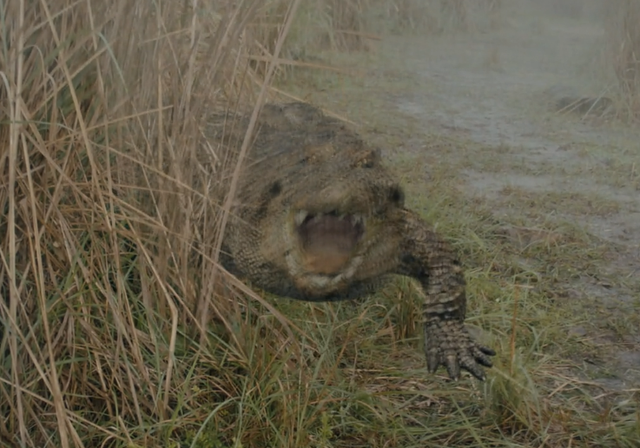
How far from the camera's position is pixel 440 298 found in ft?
4.83

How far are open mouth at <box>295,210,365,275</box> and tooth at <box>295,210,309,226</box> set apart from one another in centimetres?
1

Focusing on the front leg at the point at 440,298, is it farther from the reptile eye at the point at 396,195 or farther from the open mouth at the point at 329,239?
the open mouth at the point at 329,239

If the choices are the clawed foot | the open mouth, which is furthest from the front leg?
the open mouth

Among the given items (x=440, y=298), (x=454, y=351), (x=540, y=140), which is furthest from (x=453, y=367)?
(x=540, y=140)

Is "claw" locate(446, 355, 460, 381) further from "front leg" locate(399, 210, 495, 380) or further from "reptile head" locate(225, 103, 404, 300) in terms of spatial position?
"reptile head" locate(225, 103, 404, 300)

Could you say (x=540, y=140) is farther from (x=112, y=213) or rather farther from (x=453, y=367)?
(x=112, y=213)

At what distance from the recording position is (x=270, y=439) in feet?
4.05

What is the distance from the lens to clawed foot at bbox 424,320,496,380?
1369 mm

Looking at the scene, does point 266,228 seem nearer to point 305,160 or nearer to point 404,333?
point 305,160

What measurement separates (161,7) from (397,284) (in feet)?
2.11

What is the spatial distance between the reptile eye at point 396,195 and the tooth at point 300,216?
0.16 m

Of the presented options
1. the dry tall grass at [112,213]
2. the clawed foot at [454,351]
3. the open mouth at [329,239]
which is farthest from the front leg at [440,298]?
the dry tall grass at [112,213]

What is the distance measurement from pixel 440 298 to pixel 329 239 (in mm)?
251

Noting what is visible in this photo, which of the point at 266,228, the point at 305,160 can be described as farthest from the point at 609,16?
the point at 266,228
